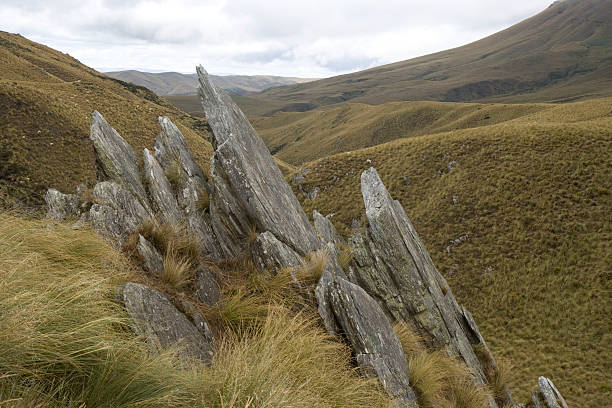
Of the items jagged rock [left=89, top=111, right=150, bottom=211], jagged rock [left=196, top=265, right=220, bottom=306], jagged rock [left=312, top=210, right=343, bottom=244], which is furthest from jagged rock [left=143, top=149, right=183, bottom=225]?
jagged rock [left=312, top=210, right=343, bottom=244]

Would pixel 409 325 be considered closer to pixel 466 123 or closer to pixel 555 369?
pixel 555 369

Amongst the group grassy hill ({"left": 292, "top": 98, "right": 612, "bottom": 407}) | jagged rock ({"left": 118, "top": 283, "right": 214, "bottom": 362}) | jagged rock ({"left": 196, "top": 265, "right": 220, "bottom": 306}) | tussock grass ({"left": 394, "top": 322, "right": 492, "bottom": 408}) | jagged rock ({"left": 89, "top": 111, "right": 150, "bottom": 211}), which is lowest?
grassy hill ({"left": 292, "top": 98, "right": 612, "bottom": 407})

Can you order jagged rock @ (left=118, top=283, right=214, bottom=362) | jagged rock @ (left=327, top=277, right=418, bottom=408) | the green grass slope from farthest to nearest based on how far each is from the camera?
the green grass slope → jagged rock @ (left=327, top=277, right=418, bottom=408) → jagged rock @ (left=118, top=283, right=214, bottom=362)

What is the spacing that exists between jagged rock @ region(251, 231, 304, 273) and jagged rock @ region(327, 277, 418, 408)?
1161mm

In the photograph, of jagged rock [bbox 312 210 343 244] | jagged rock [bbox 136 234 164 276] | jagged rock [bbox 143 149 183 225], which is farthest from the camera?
jagged rock [bbox 312 210 343 244]

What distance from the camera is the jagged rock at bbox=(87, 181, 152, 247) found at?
679 centimetres

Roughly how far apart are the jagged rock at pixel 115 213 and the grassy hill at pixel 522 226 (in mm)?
21358

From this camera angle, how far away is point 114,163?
29.5ft

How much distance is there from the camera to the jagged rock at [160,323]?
13.2ft

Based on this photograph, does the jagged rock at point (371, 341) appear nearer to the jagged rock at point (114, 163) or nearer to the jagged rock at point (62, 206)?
the jagged rock at point (114, 163)

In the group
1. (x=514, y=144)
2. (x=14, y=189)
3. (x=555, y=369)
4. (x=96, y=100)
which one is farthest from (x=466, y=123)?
(x=14, y=189)

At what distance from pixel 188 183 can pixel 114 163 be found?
2058mm

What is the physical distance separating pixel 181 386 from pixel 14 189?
35.8m

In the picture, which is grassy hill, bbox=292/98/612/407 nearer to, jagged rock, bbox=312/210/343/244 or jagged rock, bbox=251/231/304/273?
jagged rock, bbox=312/210/343/244
